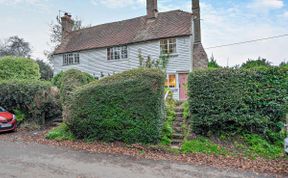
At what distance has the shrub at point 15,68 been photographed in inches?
680

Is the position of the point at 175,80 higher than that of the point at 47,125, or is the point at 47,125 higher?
the point at 175,80

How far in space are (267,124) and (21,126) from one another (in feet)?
38.3

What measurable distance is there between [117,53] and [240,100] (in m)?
13.1

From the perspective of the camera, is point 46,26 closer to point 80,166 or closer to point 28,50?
point 28,50

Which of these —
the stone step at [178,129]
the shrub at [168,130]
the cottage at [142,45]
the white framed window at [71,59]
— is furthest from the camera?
the white framed window at [71,59]

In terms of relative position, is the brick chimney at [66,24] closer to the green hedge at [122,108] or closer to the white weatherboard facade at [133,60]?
the white weatherboard facade at [133,60]

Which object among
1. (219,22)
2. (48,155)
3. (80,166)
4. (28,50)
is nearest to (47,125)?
(48,155)

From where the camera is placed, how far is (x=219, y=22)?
15398mm

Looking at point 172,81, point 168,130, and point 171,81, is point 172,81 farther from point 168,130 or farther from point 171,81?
point 168,130

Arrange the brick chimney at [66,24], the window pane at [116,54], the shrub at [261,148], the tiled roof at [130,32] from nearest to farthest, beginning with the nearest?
the shrub at [261,148]
the tiled roof at [130,32]
the window pane at [116,54]
the brick chimney at [66,24]

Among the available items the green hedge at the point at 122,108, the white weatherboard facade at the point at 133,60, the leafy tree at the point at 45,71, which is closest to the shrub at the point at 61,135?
the green hedge at the point at 122,108

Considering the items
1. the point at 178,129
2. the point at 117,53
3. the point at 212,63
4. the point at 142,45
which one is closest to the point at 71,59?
the point at 117,53

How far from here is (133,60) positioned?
18312 mm

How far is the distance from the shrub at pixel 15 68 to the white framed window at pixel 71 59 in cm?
334
